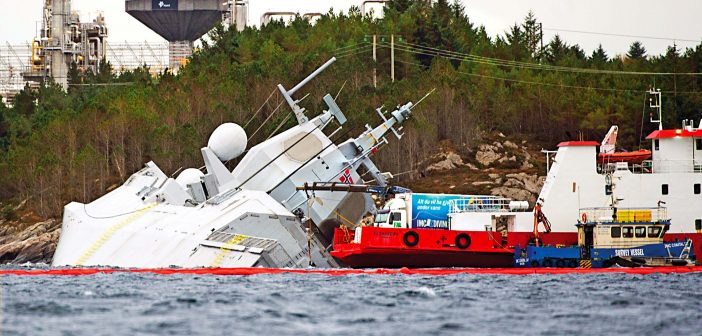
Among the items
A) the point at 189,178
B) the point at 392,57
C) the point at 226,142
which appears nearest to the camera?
the point at 226,142

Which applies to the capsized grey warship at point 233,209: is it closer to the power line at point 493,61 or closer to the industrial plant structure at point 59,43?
the power line at point 493,61

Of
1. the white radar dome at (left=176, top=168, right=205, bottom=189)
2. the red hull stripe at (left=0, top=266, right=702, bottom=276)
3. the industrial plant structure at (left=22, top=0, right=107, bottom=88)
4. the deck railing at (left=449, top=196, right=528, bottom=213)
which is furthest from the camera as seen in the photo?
the industrial plant structure at (left=22, top=0, right=107, bottom=88)

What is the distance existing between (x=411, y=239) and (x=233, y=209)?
27.6 ft

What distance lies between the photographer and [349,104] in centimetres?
9744

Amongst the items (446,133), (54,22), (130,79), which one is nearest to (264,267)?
(446,133)

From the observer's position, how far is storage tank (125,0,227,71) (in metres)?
168

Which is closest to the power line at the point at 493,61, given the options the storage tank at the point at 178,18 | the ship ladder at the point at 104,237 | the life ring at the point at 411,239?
the ship ladder at the point at 104,237

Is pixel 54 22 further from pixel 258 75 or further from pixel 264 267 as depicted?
pixel 264 267

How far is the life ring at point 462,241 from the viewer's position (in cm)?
5719

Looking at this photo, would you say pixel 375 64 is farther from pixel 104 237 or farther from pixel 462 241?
pixel 462 241

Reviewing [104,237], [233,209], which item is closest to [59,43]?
[104,237]

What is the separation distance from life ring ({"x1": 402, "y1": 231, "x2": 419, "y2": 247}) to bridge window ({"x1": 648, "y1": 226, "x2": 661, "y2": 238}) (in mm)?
9272

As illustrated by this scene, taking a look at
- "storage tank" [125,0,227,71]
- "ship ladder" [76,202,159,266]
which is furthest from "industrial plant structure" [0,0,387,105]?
"ship ladder" [76,202,159,266]

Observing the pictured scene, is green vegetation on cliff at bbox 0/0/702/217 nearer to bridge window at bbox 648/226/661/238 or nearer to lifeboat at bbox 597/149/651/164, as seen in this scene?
lifeboat at bbox 597/149/651/164
